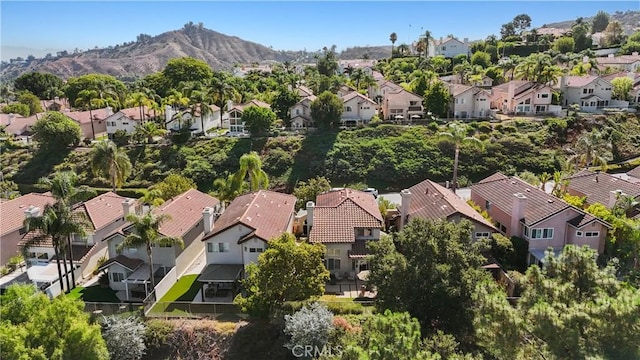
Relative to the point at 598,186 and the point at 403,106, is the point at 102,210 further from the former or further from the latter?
the point at 403,106

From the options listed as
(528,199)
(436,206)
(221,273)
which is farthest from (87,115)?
(528,199)

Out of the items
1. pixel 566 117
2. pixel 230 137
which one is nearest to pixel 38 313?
pixel 230 137

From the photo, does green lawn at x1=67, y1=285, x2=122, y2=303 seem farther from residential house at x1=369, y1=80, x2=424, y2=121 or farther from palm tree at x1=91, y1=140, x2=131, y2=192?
residential house at x1=369, y1=80, x2=424, y2=121

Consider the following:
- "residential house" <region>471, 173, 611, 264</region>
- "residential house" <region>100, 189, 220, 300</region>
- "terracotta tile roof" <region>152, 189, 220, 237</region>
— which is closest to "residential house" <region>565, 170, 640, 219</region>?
"residential house" <region>471, 173, 611, 264</region>

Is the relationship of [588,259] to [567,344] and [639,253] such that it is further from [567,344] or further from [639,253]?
[639,253]

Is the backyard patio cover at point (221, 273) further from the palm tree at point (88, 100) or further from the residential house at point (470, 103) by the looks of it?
the palm tree at point (88, 100)

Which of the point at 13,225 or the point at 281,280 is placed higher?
the point at 13,225
